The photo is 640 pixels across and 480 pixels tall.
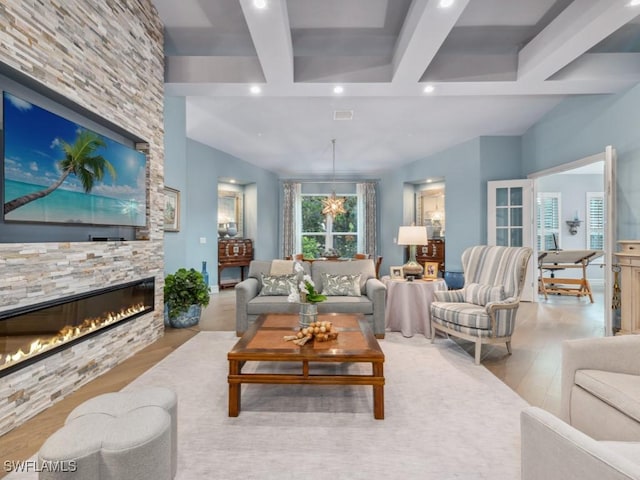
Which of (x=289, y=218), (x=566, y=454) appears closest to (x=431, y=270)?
(x=566, y=454)

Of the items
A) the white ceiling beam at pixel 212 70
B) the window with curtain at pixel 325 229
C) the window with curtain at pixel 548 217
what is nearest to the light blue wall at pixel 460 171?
the white ceiling beam at pixel 212 70

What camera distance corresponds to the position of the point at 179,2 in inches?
130

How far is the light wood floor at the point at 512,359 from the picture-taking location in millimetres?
1976

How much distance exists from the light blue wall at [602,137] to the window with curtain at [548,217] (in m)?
3.02

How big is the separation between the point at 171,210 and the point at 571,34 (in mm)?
A: 4776

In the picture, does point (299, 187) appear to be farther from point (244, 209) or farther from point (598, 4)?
point (598, 4)

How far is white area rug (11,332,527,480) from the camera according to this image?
1.63 metres

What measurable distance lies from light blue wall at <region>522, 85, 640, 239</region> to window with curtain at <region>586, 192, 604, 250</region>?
3.65 m

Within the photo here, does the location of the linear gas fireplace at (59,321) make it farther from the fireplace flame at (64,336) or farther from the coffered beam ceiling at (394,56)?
the coffered beam ceiling at (394,56)

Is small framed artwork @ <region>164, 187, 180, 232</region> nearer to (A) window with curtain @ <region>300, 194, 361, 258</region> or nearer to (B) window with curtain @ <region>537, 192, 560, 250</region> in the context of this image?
(A) window with curtain @ <region>300, 194, 361, 258</region>

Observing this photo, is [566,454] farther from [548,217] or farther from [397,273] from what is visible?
[548,217]

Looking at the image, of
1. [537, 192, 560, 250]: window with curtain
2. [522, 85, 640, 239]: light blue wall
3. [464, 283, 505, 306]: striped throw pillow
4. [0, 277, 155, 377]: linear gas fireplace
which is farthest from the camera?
[537, 192, 560, 250]: window with curtain

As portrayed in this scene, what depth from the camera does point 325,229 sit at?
30.0 feet

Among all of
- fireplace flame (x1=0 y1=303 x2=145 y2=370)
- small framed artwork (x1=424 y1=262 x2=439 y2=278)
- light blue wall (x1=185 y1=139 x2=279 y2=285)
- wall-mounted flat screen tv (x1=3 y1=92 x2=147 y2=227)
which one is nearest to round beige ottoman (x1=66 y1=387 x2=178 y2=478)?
fireplace flame (x1=0 y1=303 x2=145 y2=370)
